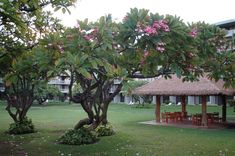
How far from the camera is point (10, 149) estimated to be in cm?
1054

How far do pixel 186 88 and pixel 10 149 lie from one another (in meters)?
11.1

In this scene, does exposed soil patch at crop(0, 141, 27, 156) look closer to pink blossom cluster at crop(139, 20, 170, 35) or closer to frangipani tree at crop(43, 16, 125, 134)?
frangipani tree at crop(43, 16, 125, 134)

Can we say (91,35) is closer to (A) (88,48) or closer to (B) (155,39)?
(A) (88,48)

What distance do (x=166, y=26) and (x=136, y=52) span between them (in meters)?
0.74

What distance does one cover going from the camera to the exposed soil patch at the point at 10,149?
32.0ft

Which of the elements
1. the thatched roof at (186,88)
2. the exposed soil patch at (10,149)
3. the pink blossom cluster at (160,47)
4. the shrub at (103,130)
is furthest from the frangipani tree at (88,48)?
the thatched roof at (186,88)

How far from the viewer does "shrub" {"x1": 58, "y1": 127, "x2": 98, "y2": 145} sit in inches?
451

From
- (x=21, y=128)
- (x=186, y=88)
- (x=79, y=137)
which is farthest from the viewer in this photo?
(x=186, y=88)

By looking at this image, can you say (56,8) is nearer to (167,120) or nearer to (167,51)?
(167,51)

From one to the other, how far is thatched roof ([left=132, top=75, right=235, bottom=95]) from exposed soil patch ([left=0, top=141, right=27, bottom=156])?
9.30 m

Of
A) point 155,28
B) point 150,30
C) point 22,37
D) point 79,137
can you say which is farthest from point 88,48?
point 79,137

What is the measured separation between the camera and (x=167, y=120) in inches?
800

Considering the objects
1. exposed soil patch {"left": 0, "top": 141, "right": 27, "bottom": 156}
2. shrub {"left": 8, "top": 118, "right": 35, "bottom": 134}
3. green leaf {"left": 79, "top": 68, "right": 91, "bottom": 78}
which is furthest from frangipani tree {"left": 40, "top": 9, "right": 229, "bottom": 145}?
shrub {"left": 8, "top": 118, "right": 35, "bottom": 134}

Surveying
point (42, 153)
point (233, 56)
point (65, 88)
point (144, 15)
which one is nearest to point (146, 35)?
point (144, 15)
